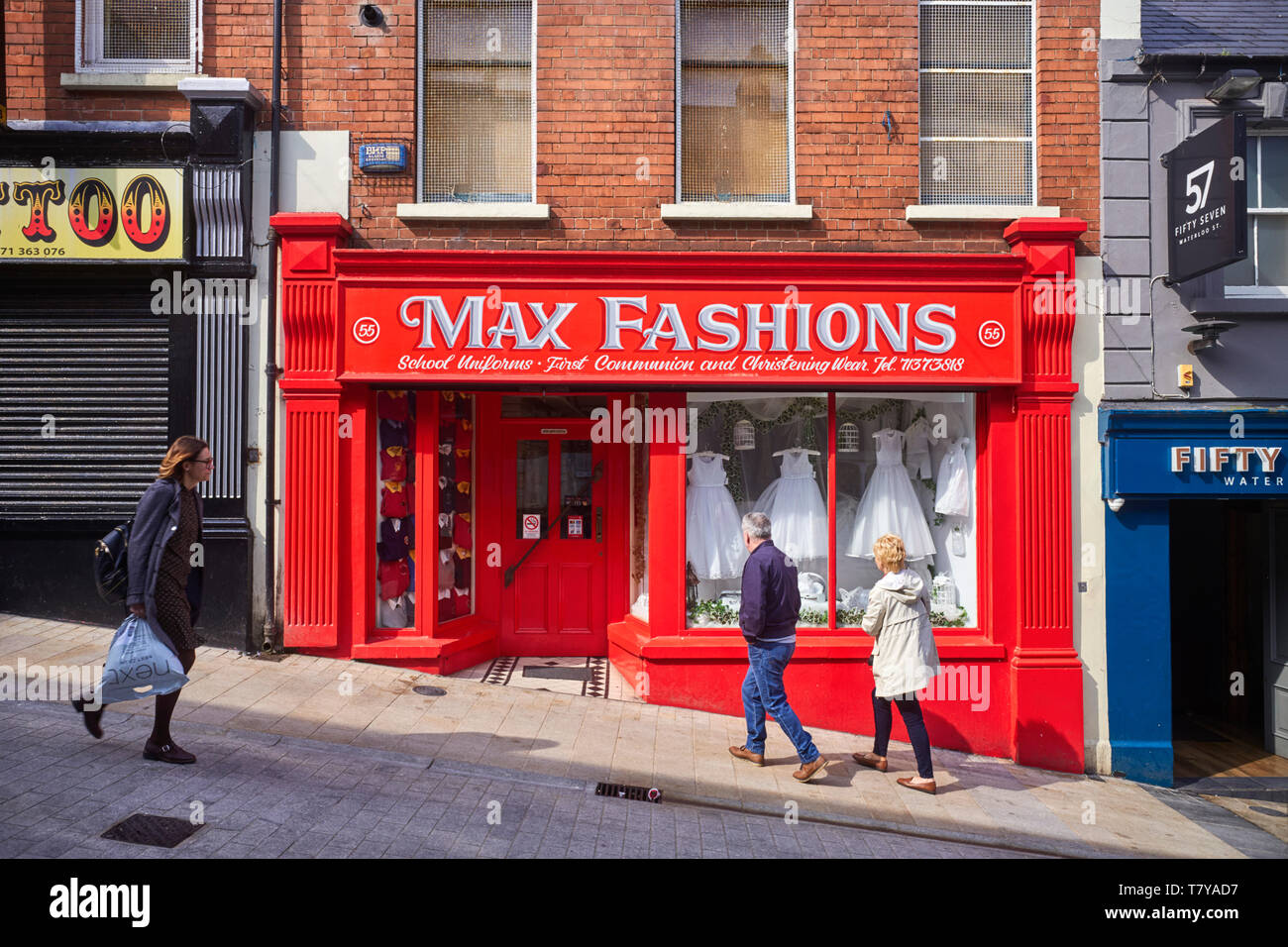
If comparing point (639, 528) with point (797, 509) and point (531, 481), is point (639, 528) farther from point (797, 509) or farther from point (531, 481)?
point (797, 509)

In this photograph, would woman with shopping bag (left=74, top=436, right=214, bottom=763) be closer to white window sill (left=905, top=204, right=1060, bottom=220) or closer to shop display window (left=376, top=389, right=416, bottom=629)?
shop display window (left=376, top=389, right=416, bottom=629)

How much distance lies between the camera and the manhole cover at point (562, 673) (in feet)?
26.9

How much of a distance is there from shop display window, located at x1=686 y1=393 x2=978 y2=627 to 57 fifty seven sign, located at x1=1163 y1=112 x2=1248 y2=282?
222 cm

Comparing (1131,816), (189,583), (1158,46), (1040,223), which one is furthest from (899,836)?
(1158,46)

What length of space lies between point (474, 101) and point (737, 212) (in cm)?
281

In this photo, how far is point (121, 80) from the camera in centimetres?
775

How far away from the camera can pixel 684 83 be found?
8133mm

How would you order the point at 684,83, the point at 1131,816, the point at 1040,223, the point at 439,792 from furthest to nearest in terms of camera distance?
the point at 684,83 < the point at 1040,223 < the point at 1131,816 < the point at 439,792

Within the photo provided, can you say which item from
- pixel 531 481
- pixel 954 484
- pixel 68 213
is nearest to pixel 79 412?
pixel 68 213

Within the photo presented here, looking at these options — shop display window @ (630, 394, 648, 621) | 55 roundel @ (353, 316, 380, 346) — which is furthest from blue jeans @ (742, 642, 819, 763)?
55 roundel @ (353, 316, 380, 346)

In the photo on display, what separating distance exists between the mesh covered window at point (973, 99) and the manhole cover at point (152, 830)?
780 centimetres

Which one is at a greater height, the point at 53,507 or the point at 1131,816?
the point at 53,507

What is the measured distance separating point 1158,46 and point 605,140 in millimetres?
5259
